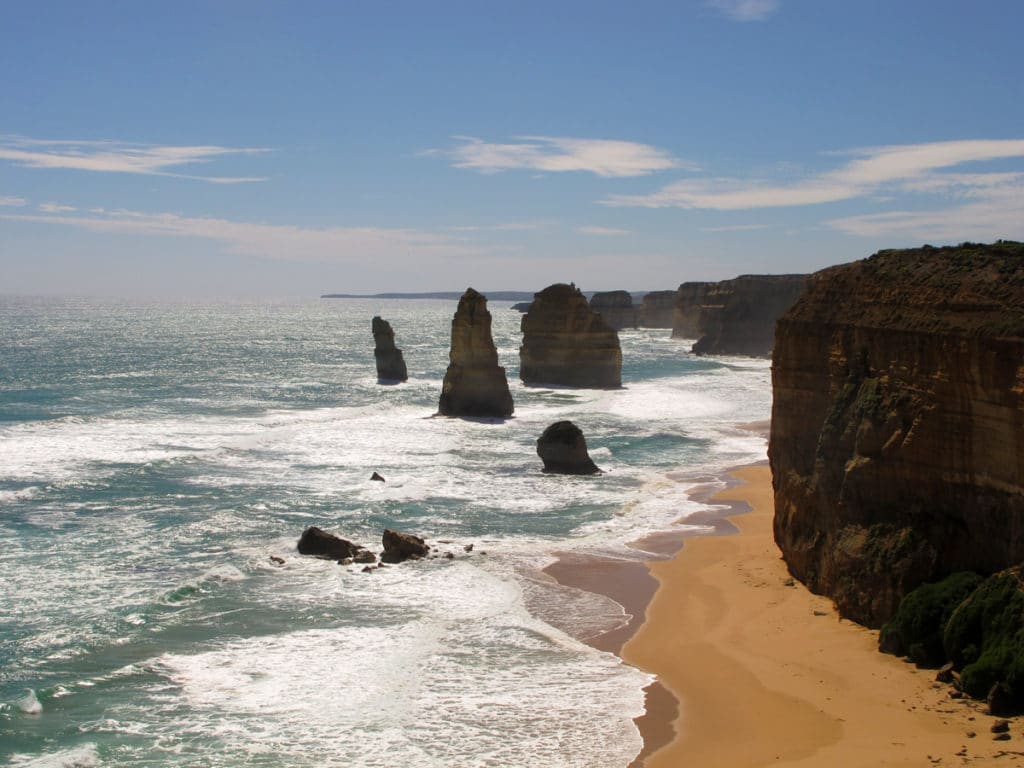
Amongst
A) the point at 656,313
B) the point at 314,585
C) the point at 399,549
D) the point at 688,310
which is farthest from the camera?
the point at 656,313

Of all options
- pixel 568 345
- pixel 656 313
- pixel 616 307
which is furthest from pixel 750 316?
pixel 656 313

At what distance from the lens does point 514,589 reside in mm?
25891

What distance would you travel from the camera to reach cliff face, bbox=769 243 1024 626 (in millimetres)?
18203

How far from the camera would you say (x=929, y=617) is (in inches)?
727

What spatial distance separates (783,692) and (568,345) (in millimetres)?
59677

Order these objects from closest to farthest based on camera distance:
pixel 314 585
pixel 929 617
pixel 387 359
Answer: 1. pixel 929 617
2. pixel 314 585
3. pixel 387 359

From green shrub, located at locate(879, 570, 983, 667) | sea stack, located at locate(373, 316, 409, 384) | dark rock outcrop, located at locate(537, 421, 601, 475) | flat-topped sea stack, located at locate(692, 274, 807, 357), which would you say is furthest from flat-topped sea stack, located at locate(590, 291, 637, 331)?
green shrub, located at locate(879, 570, 983, 667)

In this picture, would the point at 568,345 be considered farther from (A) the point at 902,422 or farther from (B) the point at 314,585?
(A) the point at 902,422

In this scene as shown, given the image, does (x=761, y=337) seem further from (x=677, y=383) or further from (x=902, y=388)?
(x=902, y=388)

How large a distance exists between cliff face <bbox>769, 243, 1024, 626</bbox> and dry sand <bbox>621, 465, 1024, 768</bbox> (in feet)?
4.25

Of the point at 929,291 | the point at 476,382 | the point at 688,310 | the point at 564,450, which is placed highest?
the point at 688,310

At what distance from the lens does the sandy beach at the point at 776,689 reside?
15.8m

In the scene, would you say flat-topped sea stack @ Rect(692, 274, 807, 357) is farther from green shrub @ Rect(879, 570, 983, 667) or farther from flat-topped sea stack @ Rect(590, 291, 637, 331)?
green shrub @ Rect(879, 570, 983, 667)

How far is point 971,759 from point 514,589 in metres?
12.7
